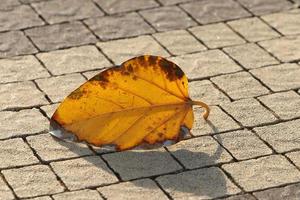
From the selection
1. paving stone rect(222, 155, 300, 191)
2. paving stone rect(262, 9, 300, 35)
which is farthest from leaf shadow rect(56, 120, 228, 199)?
paving stone rect(262, 9, 300, 35)

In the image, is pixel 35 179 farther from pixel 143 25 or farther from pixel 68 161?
pixel 143 25

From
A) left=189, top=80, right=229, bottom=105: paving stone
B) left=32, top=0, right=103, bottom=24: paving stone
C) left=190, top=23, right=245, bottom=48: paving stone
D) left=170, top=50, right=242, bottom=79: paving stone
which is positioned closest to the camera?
left=189, top=80, right=229, bottom=105: paving stone

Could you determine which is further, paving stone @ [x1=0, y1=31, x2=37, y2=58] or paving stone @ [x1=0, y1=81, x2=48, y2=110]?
paving stone @ [x1=0, y1=31, x2=37, y2=58]

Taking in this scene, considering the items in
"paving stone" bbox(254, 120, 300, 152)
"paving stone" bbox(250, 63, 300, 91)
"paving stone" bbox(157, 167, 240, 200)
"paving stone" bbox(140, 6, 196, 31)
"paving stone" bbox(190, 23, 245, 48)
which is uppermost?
"paving stone" bbox(157, 167, 240, 200)

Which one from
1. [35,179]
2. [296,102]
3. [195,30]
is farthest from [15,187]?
[195,30]

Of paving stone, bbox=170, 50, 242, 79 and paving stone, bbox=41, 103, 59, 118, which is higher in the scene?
paving stone, bbox=41, 103, 59, 118

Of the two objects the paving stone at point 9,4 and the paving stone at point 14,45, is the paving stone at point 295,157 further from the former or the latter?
the paving stone at point 9,4

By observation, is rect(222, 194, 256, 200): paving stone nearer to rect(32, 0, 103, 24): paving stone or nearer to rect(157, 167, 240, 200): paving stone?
rect(157, 167, 240, 200): paving stone

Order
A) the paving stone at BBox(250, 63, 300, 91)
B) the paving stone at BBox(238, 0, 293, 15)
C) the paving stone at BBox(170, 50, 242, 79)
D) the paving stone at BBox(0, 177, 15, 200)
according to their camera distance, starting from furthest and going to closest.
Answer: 1. the paving stone at BBox(238, 0, 293, 15)
2. the paving stone at BBox(170, 50, 242, 79)
3. the paving stone at BBox(250, 63, 300, 91)
4. the paving stone at BBox(0, 177, 15, 200)
